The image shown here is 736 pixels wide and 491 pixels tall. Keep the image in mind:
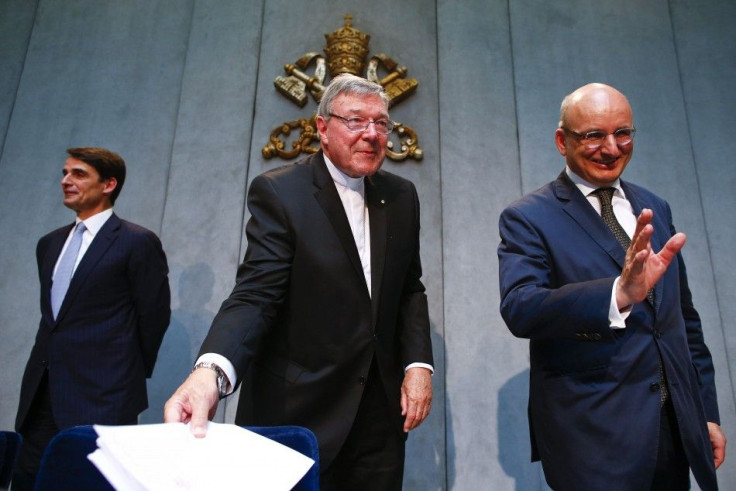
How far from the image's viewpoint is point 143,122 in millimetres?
3246

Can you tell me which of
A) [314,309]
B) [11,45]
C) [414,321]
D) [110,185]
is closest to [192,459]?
[314,309]

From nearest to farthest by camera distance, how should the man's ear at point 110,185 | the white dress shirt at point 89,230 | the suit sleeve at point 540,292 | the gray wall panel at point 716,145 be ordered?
the suit sleeve at point 540,292 → the white dress shirt at point 89,230 → the man's ear at point 110,185 → the gray wall panel at point 716,145

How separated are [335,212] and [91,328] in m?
1.15

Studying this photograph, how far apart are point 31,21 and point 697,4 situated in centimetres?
380

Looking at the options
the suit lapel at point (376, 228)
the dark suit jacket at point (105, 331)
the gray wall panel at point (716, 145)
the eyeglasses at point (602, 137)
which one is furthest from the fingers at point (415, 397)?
the gray wall panel at point (716, 145)

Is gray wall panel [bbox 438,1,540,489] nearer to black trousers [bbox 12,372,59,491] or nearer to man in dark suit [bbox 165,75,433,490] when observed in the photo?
man in dark suit [bbox 165,75,433,490]

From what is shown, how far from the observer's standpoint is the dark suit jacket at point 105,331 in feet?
7.00

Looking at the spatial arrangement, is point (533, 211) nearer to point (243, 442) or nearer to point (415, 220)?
point (415, 220)

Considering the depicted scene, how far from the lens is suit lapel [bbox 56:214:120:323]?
7.29 feet

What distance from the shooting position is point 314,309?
1.57m

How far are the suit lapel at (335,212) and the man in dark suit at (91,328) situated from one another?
1006mm

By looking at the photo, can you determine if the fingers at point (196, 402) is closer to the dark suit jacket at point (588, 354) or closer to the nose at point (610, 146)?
the dark suit jacket at point (588, 354)

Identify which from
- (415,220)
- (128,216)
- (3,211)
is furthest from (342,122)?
(3,211)

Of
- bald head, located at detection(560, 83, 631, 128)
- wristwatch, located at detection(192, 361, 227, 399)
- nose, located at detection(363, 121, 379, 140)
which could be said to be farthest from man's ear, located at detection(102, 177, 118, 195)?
bald head, located at detection(560, 83, 631, 128)
